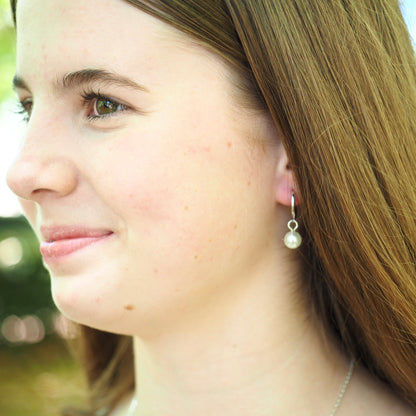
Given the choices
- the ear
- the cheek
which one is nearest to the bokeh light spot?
the cheek

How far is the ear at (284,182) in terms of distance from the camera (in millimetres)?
1890

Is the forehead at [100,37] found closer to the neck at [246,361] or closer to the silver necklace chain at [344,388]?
the neck at [246,361]

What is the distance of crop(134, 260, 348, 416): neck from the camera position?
6.35 feet

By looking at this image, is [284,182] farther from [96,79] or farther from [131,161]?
[96,79]

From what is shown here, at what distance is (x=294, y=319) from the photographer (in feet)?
6.69

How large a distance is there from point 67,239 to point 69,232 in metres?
0.03

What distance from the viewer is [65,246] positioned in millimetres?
1810

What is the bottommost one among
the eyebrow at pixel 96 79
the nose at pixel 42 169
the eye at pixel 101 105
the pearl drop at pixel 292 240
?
the nose at pixel 42 169

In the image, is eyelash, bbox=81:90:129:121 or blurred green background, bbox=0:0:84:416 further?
blurred green background, bbox=0:0:84:416

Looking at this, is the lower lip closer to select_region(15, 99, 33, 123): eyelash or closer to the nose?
the nose

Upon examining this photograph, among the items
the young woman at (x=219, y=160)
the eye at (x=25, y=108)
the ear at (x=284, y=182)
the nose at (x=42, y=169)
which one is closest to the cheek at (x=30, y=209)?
the young woman at (x=219, y=160)

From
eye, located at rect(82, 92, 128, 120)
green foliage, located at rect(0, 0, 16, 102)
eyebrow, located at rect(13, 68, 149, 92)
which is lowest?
green foliage, located at rect(0, 0, 16, 102)

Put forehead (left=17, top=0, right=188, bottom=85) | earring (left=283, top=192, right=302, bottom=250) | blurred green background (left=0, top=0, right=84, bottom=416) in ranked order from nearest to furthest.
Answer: forehead (left=17, top=0, right=188, bottom=85), earring (left=283, top=192, right=302, bottom=250), blurred green background (left=0, top=0, right=84, bottom=416)

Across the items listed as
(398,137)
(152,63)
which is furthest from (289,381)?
(152,63)
